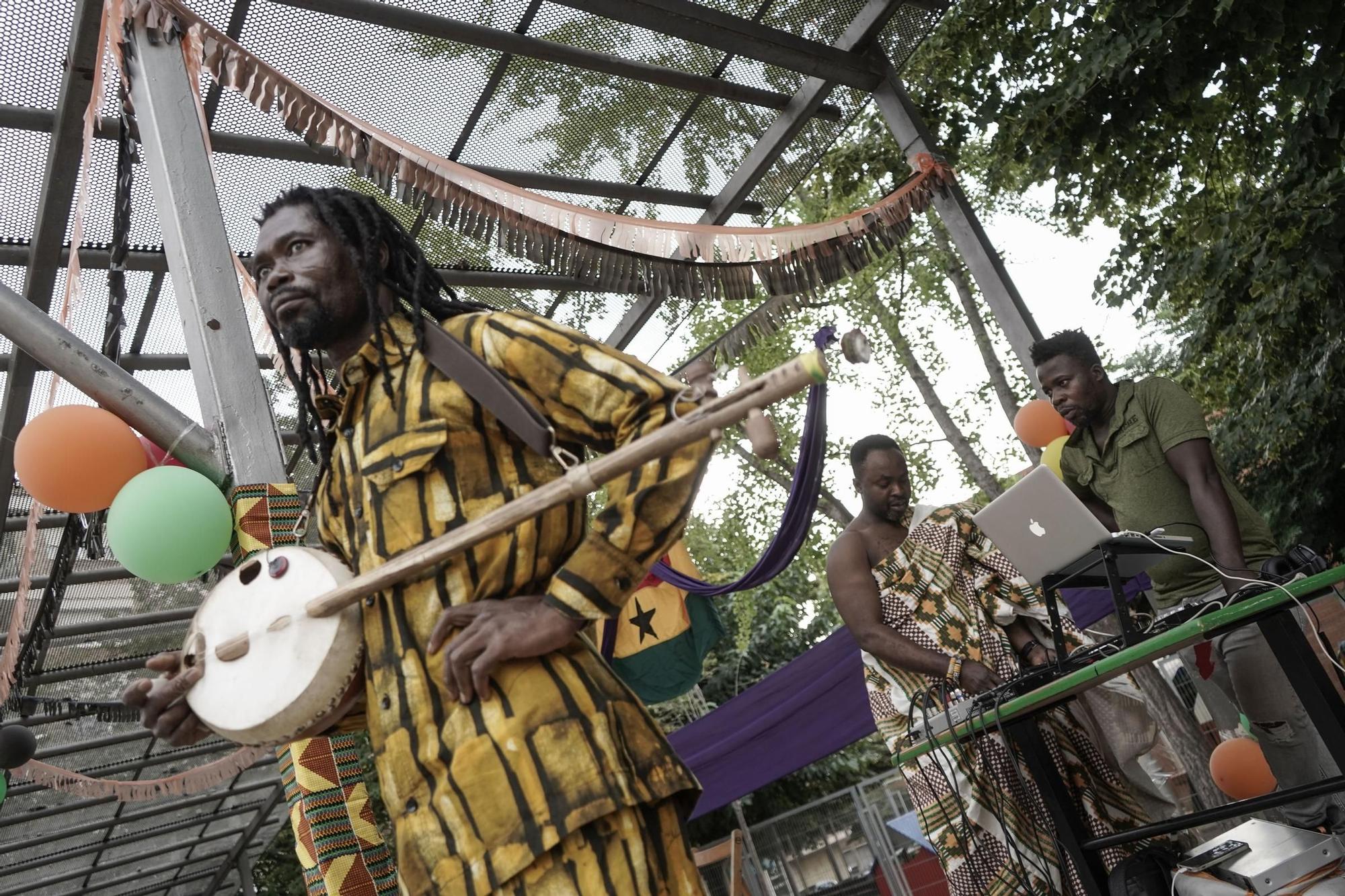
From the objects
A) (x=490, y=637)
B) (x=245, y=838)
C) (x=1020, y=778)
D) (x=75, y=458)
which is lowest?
(x=1020, y=778)

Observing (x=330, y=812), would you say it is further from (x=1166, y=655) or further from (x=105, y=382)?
(x=1166, y=655)

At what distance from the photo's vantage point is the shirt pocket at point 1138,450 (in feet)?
12.9

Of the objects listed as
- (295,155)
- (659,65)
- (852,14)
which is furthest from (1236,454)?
(295,155)

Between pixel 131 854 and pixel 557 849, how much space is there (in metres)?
17.4

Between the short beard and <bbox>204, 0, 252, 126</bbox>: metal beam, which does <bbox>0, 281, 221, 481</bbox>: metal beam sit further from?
the short beard

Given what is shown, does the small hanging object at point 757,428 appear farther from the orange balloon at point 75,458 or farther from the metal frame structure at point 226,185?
the orange balloon at point 75,458

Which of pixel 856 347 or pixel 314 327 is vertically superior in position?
pixel 314 327

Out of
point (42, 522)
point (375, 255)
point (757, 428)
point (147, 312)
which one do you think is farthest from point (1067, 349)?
point (42, 522)

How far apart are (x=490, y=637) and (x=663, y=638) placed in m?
5.26

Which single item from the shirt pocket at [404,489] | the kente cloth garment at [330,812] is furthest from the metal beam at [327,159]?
the shirt pocket at [404,489]

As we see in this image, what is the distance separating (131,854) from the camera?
53.2 ft

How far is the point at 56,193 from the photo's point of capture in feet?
17.3

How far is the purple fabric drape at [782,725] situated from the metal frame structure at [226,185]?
260 cm

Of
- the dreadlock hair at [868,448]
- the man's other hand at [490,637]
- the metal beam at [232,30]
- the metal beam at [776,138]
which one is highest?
the metal beam at [232,30]
